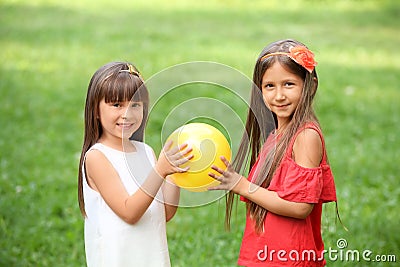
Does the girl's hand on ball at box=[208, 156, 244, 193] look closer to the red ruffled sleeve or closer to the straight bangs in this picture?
the red ruffled sleeve

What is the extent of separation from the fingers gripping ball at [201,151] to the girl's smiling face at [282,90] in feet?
0.99

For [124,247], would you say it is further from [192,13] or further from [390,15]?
[390,15]

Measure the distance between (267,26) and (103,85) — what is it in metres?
12.0

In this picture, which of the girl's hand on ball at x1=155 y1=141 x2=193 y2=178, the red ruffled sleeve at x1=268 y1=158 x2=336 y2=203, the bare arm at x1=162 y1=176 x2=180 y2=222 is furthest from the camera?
the bare arm at x1=162 y1=176 x2=180 y2=222

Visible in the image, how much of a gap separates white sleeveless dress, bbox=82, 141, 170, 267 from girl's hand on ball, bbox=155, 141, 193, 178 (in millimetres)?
151

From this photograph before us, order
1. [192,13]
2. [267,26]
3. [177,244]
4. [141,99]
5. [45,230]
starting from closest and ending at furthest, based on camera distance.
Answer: [141,99]
[177,244]
[45,230]
[267,26]
[192,13]

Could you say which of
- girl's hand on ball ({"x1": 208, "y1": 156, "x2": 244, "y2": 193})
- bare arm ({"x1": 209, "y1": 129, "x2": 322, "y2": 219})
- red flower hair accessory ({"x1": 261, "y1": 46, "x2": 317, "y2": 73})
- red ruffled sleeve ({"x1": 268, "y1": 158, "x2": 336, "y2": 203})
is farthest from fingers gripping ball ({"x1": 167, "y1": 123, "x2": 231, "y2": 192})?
red flower hair accessory ({"x1": 261, "y1": 46, "x2": 317, "y2": 73})

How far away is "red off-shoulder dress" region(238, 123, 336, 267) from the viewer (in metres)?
3.06

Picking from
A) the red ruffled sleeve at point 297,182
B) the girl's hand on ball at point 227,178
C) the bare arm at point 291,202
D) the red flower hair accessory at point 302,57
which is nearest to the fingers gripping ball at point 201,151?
the girl's hand on ball at point 227,178

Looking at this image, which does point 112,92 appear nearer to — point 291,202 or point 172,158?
point 172,158

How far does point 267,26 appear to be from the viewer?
48.8 feet

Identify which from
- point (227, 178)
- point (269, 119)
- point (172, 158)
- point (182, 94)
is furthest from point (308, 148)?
point (182, 94)

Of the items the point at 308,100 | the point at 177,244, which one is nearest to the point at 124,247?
the point at 308,100

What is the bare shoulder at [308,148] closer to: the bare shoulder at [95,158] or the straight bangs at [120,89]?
the straight bangs at [120,89]
